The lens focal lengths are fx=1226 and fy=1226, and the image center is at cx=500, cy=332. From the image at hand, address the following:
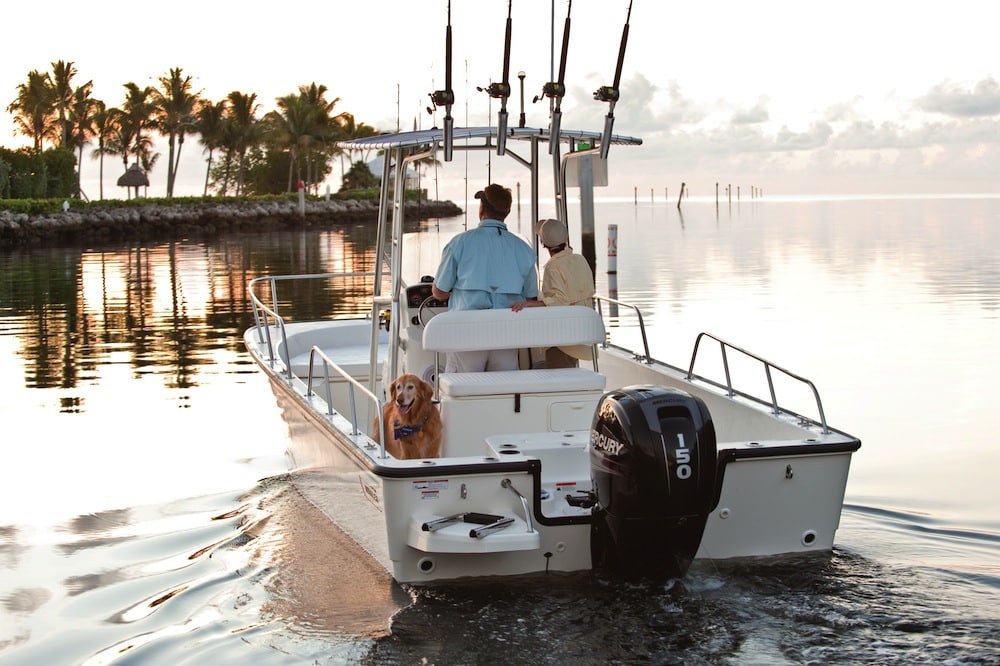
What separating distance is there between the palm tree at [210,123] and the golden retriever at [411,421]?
68260 mm

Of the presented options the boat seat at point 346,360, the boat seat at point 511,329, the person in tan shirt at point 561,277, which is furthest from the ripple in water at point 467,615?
the boat seat at point 346,360

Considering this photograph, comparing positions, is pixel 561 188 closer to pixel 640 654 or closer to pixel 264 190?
pixel 640 654

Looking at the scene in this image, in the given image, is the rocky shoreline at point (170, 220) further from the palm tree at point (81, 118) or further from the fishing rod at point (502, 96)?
the fishing rod at point (502, 96)

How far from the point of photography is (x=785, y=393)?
11547 millimetres

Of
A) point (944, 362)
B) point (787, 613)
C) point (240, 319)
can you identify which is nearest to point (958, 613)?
point (787, 613)

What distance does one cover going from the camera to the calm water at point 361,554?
5.27 m

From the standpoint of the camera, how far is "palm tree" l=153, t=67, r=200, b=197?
233ft

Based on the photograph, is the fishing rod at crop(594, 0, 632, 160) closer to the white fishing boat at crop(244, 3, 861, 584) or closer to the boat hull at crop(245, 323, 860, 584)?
the white fishing boat at crop(244, 3, 861, 584)

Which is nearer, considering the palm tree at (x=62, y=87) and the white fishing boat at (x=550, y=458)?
the white fishing boat at (x=550, y=458)

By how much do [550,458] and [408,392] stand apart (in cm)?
78

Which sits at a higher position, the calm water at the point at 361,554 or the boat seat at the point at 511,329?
the boat seat at the point at 511,329

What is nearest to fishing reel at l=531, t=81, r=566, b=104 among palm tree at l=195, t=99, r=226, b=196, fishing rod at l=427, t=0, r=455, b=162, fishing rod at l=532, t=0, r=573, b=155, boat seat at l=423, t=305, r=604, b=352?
fishing rod at l=532, t=0, r=573, b=155

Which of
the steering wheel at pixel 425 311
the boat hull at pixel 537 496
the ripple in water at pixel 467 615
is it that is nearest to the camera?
the ripple in water at pixel 467 615

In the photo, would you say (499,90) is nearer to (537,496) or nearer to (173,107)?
(537,496)
